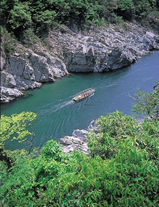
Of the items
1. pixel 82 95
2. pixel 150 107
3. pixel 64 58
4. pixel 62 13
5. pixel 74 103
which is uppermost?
pixel 62 13

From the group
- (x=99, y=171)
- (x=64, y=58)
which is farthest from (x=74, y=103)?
(x=99, y=171)

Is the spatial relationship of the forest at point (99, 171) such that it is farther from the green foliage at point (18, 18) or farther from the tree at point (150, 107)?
the green foliage at point (18, 18)

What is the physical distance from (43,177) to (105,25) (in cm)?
4156

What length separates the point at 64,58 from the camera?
35344 mm

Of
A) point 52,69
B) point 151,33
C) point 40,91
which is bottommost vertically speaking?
point 40,91

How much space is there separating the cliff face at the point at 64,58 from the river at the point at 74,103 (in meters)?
1.44

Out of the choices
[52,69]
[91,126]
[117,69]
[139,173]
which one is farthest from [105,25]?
[139,173]

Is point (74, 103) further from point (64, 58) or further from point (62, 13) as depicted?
point (62, 13)

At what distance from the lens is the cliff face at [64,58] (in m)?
27.1

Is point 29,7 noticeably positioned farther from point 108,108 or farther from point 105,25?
point 108,108

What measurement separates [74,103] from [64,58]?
42.9 ft

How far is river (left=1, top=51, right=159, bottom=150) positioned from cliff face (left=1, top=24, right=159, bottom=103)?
56.8 inches

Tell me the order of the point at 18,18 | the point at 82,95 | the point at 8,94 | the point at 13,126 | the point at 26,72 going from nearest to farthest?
the point at 13,126
the point at 8,94
the point at 82,95
the point at 26,72
the point at 18,18

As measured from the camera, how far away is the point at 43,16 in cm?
3300
